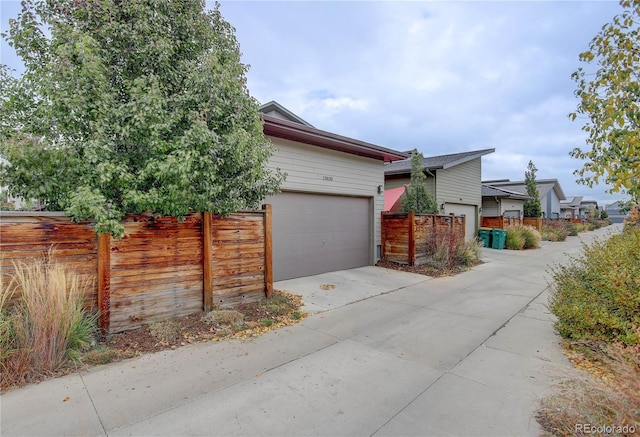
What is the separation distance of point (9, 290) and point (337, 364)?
3.83m

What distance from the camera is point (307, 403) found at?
2783 millimetres

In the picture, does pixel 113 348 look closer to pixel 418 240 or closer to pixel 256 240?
pixel 256 240

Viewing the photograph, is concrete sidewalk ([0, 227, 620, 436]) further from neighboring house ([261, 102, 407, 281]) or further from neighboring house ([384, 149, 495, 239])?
neighboring house ([384, 149, 495, 239])

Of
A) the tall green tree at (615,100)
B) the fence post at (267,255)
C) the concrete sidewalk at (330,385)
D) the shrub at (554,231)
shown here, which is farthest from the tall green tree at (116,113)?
the shrub at (554,231)

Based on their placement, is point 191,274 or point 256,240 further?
point 256,240

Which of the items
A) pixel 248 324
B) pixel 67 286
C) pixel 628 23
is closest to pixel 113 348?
pixel 67 286

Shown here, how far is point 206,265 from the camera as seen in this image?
498 centimetres

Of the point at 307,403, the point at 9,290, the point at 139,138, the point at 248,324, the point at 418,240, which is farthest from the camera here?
the point at 418,240

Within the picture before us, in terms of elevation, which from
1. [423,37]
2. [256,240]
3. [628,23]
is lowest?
[256,240]

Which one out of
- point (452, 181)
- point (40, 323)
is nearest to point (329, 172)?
point (40, 323)

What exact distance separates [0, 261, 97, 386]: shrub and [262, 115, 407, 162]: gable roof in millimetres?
4349

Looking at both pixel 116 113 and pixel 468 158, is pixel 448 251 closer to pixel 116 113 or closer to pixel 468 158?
pixel 468 158

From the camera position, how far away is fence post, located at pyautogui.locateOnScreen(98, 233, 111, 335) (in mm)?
4020

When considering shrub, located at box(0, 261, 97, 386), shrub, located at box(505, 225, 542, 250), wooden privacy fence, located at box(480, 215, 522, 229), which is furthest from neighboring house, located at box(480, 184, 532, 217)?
shrub, located at box(0, 261, 97, 386)
